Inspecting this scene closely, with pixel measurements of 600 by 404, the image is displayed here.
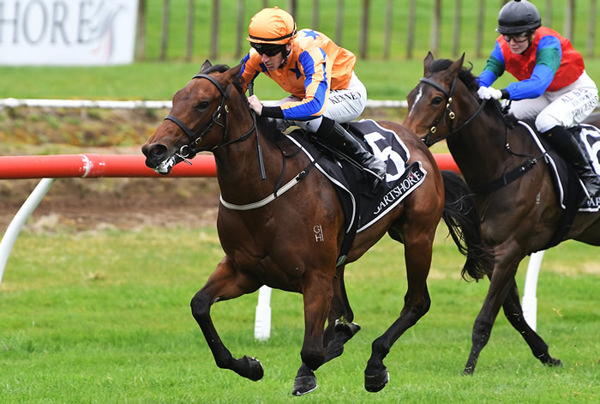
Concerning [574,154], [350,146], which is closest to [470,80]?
[574,154]

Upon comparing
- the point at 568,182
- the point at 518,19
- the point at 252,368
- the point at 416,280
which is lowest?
the point at 252,368

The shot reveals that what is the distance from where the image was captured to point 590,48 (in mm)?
19422

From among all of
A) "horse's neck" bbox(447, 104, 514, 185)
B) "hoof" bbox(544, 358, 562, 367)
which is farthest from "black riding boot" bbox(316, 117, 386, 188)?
"hoof" bbox(544, 358, 562, 367)

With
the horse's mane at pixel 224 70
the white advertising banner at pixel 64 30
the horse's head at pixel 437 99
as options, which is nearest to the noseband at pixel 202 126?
the horse's mane at pixel 224 70

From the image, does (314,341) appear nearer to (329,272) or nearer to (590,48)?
(329,272)

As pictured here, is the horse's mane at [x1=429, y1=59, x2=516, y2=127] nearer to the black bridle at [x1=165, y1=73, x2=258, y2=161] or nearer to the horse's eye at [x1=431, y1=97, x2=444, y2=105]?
the horse's eye at [x1=431, y1=97, x2=444, y2=105]

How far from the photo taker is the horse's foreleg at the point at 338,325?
5621mm

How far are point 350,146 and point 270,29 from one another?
31.6 inches

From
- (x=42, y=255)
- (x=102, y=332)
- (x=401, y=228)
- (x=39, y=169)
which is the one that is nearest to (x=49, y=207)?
(x=42, y=255)

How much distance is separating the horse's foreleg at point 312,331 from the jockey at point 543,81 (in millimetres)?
2167

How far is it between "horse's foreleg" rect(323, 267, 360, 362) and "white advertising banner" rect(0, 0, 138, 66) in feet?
28.5

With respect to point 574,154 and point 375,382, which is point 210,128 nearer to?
point 375,382

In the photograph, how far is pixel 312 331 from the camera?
16.1 ft

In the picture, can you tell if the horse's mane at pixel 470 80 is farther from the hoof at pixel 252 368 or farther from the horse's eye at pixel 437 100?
the hoof at pixel 252 368
